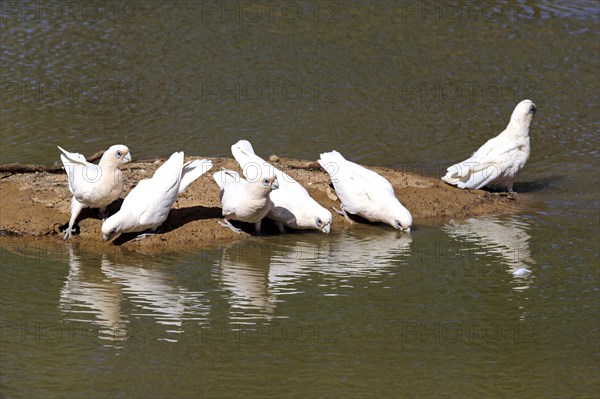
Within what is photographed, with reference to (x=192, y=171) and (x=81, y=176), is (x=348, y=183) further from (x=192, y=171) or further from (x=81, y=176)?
(x=81, y=176)

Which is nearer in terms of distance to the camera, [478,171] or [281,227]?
[281,227]

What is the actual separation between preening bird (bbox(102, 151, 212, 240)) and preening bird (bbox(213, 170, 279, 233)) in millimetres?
536

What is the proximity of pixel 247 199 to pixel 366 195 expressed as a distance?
1450 millimetres

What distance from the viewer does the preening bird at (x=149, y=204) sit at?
33.7 feet

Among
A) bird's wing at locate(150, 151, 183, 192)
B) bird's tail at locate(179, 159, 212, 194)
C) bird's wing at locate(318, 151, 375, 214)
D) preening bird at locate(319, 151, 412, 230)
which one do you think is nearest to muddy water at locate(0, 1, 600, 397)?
preening bird at locate(319, 151, 412, 230)

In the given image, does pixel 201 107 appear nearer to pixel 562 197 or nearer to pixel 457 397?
pixel 562 197

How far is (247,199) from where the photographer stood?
10492 millimetres

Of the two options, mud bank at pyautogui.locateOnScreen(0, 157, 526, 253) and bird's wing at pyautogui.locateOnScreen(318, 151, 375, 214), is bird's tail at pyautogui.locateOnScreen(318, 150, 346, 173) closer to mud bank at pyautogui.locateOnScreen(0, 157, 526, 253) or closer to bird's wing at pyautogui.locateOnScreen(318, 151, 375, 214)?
bird's wing at pyautogui.locateOnScreen(318, 151, 375, 214)

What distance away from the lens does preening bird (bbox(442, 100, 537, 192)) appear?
1252 centimetres

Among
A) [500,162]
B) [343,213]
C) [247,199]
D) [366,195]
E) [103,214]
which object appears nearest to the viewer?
[247,199]

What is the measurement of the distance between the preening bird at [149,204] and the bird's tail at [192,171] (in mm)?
76

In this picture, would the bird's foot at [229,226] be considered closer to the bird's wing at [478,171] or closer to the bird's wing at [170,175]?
the bird's wing at [170,175]

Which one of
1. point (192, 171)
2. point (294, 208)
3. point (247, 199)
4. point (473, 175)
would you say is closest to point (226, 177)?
point (192, 171)

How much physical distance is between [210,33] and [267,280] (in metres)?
8.77
